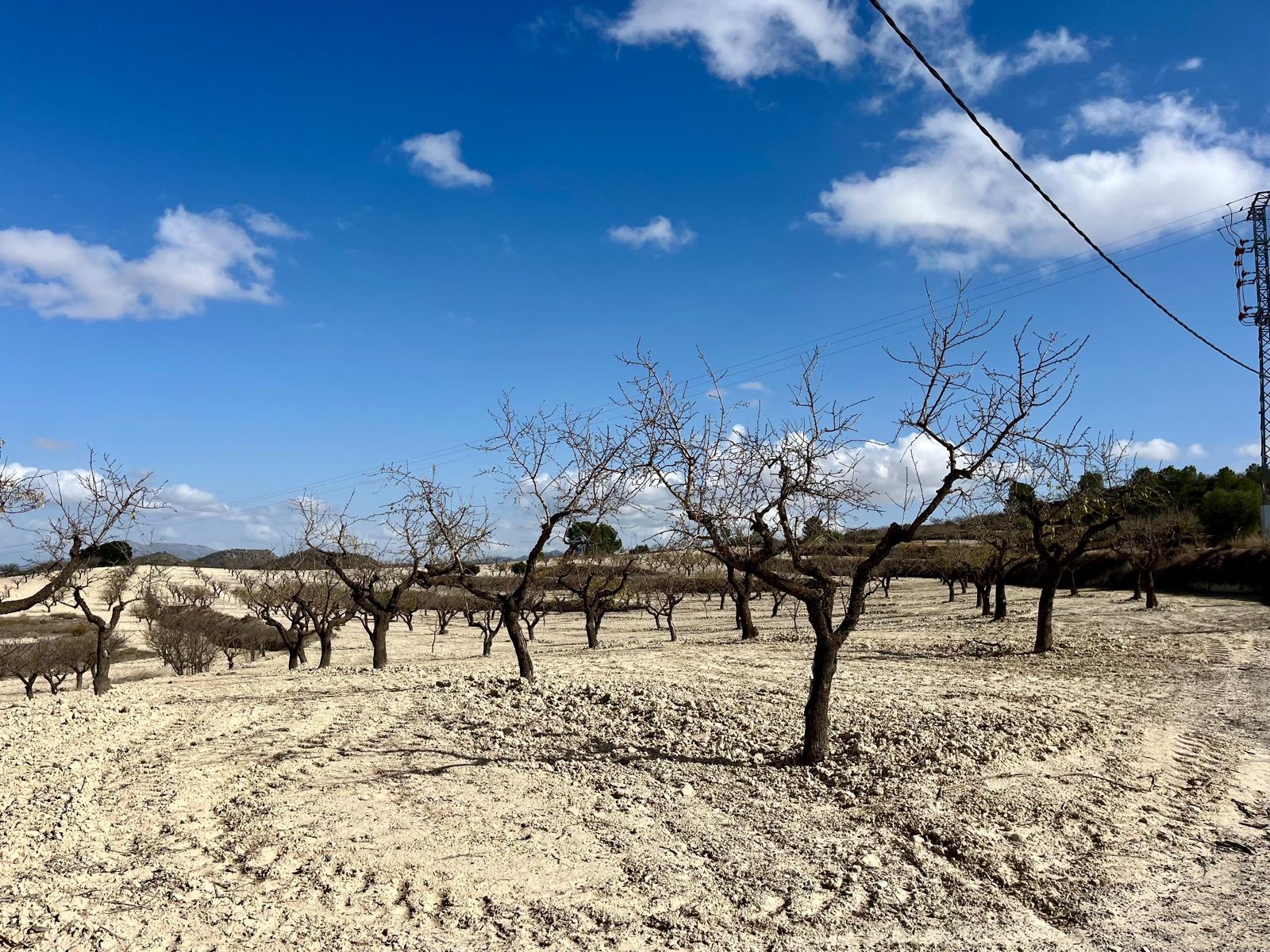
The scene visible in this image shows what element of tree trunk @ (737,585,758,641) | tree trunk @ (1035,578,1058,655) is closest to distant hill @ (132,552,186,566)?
tree trunk @ (737,585,758,641)

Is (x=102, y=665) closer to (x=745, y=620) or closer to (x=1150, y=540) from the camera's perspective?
(x=745, y=620)

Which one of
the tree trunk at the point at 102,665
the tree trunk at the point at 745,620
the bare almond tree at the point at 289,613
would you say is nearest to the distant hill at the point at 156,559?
the tree trunk at the point at 102,665

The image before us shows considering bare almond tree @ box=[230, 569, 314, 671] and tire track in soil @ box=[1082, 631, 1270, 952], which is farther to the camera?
bare almond tree @ box=[230, 569, 314, 671]

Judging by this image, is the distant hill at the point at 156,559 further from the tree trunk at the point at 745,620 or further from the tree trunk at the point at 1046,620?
the tree trunk at the point at 1046,620

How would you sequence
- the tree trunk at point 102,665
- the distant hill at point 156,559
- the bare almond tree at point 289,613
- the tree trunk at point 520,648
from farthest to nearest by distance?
the bare almond tree at point 289,613
the tree trunk at point 102,665
the distant hill at point 156,559
the tree trunk at point 520,648

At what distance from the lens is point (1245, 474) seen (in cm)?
5534

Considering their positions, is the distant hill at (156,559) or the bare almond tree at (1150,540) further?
the bare almond tree at (1150,540)

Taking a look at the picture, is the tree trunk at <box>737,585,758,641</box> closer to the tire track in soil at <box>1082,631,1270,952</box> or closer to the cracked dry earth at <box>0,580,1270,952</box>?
the cracked dry earth at <box>0,580,1270,952</box>

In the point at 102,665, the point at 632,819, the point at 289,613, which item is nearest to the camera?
the point at 632,819

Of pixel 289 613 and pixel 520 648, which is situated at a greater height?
pixel 520 648

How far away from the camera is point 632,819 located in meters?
6.45

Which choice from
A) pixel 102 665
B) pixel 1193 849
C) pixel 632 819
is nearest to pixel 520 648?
pixel 632 819

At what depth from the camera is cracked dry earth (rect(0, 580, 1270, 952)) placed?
192 inches

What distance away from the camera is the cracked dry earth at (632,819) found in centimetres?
489
